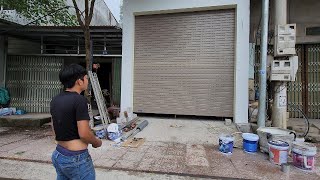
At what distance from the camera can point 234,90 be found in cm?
829

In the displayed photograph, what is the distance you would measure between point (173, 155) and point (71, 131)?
350 cm

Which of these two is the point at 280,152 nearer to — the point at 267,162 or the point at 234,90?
the point at 267,162

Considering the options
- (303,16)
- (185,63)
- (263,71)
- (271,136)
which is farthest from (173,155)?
(303,16)

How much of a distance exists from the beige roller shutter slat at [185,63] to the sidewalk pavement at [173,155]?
115cm

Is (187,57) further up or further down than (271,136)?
further up

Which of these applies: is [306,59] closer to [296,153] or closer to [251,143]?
[251,143]

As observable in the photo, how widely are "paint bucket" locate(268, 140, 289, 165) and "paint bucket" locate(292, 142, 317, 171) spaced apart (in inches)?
6.8

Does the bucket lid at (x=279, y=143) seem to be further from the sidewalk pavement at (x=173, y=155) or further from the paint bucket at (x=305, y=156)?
the sidewalk pavement at (x=173, y=155)

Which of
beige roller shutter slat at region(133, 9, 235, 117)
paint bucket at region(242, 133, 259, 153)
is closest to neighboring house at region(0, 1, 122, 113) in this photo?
beige roller shutter slat at region(133, 9, 235, 117)

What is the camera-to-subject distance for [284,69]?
639 centimetres

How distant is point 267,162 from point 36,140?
5.71 m

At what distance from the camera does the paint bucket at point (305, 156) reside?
15.6 ft

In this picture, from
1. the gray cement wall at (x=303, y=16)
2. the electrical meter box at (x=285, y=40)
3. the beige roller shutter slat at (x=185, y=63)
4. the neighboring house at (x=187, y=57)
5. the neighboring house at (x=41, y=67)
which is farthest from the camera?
the neighboring house at (x=41, y=67)

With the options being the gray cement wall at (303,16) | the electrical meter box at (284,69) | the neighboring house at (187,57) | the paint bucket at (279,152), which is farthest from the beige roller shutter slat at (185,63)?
the paint bucket at (279,152)
